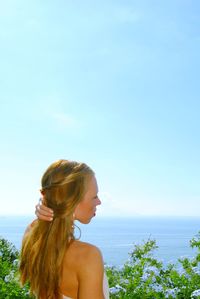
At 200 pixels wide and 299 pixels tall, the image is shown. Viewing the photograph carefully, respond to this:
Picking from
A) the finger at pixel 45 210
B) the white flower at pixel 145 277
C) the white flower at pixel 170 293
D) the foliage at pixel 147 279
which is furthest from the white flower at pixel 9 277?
the finger at pixel 45 210

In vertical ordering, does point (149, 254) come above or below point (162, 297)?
above

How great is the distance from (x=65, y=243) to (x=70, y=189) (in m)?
0.20

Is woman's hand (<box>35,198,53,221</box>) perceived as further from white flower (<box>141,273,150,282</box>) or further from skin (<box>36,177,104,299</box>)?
white flower (<box>141,273,150,282</box>)

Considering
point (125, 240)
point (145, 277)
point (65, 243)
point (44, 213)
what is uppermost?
point (125, 240)

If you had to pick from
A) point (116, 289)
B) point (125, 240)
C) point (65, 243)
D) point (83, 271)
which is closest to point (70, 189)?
point (65, 243)

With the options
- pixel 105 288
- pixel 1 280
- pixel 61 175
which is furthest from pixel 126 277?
pixel 61 175

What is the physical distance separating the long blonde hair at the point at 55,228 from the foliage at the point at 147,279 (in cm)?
193

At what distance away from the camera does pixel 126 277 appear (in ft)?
14.9

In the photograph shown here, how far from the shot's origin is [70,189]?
2061mm

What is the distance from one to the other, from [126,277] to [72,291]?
2528mm

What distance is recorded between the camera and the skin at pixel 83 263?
2.00m

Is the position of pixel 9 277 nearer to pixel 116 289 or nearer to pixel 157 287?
pixel 116 289

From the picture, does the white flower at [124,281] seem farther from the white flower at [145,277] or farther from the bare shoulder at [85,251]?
the bare shoulder at [85,251]

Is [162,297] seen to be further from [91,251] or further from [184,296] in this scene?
[91,251]
